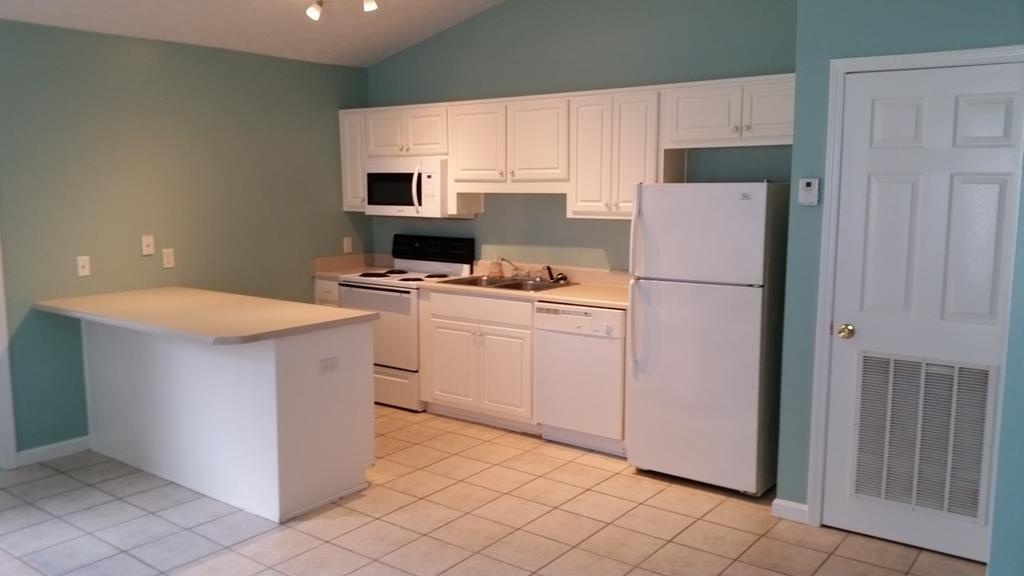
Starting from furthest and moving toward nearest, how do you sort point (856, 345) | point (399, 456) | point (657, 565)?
1. point (399, 456)
2. point (856, 345)
3. point (657, 565)

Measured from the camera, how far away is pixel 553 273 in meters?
5.21

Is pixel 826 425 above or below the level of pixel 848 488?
above

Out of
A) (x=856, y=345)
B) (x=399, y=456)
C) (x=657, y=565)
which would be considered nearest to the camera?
(x=657, y=565)

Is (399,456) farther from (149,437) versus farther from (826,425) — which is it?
(826,425)

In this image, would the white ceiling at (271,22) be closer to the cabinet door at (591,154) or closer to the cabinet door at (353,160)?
the cabinet door at (353,160)

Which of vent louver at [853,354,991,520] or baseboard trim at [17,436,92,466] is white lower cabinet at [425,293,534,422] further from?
baseboard trim at [17,436,92,466]

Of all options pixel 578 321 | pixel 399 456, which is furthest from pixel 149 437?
pixel 578 321

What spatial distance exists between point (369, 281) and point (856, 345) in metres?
3.19

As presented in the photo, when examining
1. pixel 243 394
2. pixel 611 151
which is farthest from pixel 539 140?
pixel 243 394

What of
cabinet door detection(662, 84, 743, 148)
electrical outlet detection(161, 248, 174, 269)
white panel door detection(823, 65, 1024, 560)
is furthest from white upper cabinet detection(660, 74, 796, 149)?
electrical outlet detection(161, 248, 174, 269)

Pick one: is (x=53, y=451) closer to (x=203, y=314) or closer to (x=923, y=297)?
(x=203, y=314)

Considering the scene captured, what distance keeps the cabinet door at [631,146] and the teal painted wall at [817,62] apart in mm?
1038

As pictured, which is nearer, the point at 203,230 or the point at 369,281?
the point at 203,230

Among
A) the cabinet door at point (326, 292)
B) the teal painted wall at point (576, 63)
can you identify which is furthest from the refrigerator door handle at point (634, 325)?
the cabinet door at point (326, 292)
